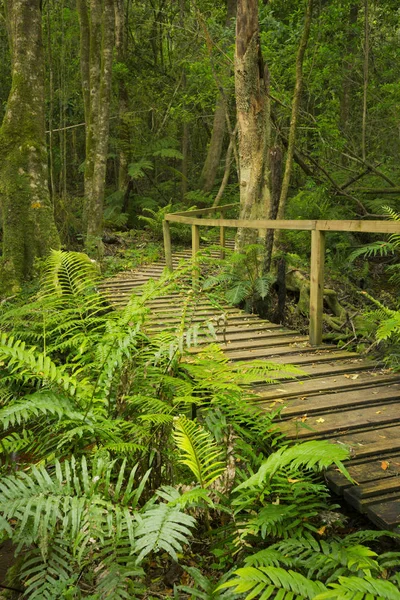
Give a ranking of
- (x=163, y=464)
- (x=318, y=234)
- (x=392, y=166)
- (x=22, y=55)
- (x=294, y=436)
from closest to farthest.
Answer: (x=163, y=464), (x=294, y=436), (x=318, y=234), (x=22, y=55), (x=392, y=166)

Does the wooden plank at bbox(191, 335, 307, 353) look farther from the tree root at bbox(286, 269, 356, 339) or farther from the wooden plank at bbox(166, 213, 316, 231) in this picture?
the wooden plank at bbox(166, 213, 316, 231)

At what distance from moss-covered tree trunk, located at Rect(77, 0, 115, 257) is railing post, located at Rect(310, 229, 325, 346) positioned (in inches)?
271

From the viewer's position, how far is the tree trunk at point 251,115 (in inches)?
314

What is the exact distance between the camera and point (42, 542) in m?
2.41

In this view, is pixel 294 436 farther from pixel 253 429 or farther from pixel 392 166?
pixel 392 166

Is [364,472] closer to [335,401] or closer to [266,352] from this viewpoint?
[335,401]

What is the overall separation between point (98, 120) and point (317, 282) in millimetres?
8449

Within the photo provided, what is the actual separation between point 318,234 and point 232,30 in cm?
924

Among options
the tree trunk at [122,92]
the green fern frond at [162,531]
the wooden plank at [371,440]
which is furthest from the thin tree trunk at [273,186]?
the tree trunk at [122,92]

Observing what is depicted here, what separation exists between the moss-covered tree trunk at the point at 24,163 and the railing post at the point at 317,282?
156 inches

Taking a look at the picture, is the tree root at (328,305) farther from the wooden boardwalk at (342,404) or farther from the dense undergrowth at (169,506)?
the dense undergrowth at (169,506)

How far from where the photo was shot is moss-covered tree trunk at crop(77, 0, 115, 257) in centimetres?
1149

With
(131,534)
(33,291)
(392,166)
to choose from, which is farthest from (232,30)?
(131,534)

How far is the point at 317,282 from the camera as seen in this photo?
18.0 feet
